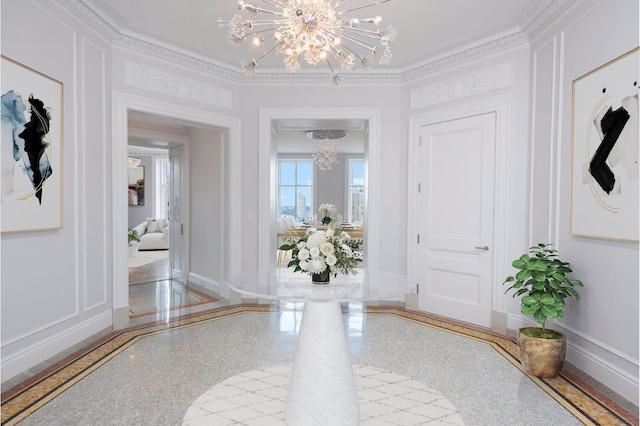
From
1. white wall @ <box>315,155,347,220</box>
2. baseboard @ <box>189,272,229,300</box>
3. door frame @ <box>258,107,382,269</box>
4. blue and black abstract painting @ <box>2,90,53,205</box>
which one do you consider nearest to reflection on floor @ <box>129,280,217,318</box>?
baseboard @ <box>189,272,229,300</box>

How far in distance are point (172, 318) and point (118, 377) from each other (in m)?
1.50

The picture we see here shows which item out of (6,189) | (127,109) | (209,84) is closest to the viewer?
(6,189)


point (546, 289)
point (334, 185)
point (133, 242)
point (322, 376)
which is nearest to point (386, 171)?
point (546, 289)

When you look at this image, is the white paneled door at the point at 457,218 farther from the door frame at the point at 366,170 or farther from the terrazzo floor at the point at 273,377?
the door frame at the point at 366,170

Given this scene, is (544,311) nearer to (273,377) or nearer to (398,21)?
(273,377)

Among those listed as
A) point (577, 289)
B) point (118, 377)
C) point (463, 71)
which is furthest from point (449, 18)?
point (118, 377)

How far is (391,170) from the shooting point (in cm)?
484

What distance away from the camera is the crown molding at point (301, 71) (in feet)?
10.9

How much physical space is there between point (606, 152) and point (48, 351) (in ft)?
13.7

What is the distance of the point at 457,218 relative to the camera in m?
4.28

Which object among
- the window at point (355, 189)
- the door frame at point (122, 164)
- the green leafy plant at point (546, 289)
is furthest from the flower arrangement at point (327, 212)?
the green leafy plant at point (546, 289)

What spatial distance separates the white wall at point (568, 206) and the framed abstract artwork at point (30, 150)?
3.90 metres

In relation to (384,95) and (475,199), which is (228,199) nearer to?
(384,95)

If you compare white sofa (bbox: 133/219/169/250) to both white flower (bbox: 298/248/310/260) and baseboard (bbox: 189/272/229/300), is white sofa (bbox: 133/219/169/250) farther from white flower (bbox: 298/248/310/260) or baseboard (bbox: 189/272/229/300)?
white flower (bbox: 298/248/310/260)
